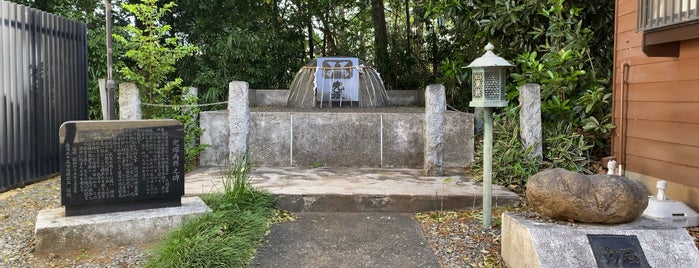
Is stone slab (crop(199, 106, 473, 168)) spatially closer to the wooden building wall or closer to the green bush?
the green bush

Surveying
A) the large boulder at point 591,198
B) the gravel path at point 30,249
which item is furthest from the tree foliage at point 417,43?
the large boulder at point 591,198

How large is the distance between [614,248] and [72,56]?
7261 mm

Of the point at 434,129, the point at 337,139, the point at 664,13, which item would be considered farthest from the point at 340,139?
the point at 664,13

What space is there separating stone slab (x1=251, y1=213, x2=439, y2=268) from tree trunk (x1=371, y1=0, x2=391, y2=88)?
701 cm

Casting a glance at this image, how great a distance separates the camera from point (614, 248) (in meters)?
3.33

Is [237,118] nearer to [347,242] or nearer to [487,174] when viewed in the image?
[347,242]

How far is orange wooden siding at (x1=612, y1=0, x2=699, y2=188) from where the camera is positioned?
4.61 m

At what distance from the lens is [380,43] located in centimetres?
1198

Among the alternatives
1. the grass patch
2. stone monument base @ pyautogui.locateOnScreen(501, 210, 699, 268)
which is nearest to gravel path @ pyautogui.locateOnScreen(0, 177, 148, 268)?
the grass patch

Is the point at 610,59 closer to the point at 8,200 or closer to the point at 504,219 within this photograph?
the point at 504,219

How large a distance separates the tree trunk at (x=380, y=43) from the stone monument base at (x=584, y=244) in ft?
28.2

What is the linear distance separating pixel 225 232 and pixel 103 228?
1019mm

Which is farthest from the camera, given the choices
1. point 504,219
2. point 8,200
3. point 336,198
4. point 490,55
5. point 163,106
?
point 163,106

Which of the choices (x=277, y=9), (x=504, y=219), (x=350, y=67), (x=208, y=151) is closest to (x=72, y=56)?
(x=208, y=151)
